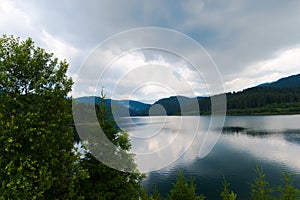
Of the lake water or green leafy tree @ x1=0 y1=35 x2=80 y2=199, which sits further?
the lake water

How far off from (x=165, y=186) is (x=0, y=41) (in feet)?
88.0

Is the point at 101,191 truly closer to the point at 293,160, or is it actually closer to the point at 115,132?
the point at 115,132

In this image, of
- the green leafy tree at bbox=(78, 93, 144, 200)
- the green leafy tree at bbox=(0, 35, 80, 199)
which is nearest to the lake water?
the green leafy tree at bbox=(78, 93, 144, 200)

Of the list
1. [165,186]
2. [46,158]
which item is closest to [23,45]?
[46,158]

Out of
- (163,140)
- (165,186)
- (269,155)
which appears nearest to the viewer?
(163,140)

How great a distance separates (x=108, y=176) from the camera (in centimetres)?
1092

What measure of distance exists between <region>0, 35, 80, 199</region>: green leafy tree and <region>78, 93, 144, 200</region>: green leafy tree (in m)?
1.06

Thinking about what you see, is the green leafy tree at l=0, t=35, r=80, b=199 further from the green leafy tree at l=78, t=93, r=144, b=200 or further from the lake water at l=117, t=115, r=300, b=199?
the lake water at l=117, t=115, r=300, b=199

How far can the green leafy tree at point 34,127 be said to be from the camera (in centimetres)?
784

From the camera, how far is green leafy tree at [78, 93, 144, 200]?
10.4m

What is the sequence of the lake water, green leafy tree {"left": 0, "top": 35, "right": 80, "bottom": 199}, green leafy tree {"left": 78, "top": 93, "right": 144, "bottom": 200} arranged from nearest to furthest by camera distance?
green leafy tree {"left": 0, "top": 35, "right": 80, "bottom": 199}
green leafy tree {"left": 78, "top": 93, "right": 144, "bottom": 200}
the lake water

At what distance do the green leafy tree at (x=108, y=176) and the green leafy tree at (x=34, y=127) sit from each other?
106 cm

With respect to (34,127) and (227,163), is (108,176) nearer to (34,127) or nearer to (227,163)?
(34,127)

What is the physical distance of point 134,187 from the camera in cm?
1172
